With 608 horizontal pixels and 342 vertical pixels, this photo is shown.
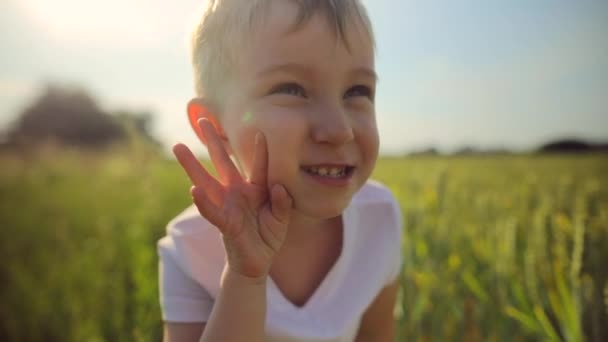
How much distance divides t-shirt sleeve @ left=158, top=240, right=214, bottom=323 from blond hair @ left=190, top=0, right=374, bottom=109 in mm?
447

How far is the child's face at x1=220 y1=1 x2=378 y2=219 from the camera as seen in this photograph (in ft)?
3.04

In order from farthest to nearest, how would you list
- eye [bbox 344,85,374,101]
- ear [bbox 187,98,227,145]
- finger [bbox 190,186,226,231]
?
ear [bbox 187,98,227,145] → eye [bbox 344,85,374,101] → finger [bbox 190,186,226,231]

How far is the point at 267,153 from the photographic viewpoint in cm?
93

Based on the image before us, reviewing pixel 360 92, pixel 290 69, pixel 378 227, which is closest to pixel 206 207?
pixel 290 69

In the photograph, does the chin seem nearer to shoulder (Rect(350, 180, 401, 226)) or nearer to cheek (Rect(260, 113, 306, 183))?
cheek (Rect(260, 113, 306, 183))

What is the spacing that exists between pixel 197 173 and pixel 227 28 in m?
0.36

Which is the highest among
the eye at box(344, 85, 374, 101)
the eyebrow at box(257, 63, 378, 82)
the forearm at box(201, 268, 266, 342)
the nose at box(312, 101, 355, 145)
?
the eyebrow at box(257, 63, 378, 82)

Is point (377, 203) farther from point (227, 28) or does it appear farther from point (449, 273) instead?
point (227, 28)

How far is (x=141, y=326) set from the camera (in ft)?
4.50

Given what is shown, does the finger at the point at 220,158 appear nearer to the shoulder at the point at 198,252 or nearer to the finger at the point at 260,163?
the finger at the point at 260,163

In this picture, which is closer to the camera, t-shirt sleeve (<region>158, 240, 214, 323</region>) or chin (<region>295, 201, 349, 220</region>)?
chin (<region>295, 201, 349, 220</region>)

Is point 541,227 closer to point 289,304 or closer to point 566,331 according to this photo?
point 566,331

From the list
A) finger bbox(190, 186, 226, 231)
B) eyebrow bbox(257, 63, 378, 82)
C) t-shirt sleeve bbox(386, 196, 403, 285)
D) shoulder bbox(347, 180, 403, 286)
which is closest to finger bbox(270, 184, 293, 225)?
finger bbox(190, 186, 226, 231)

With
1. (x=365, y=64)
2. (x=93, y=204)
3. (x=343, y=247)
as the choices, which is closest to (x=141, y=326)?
(x=343, y=247)
